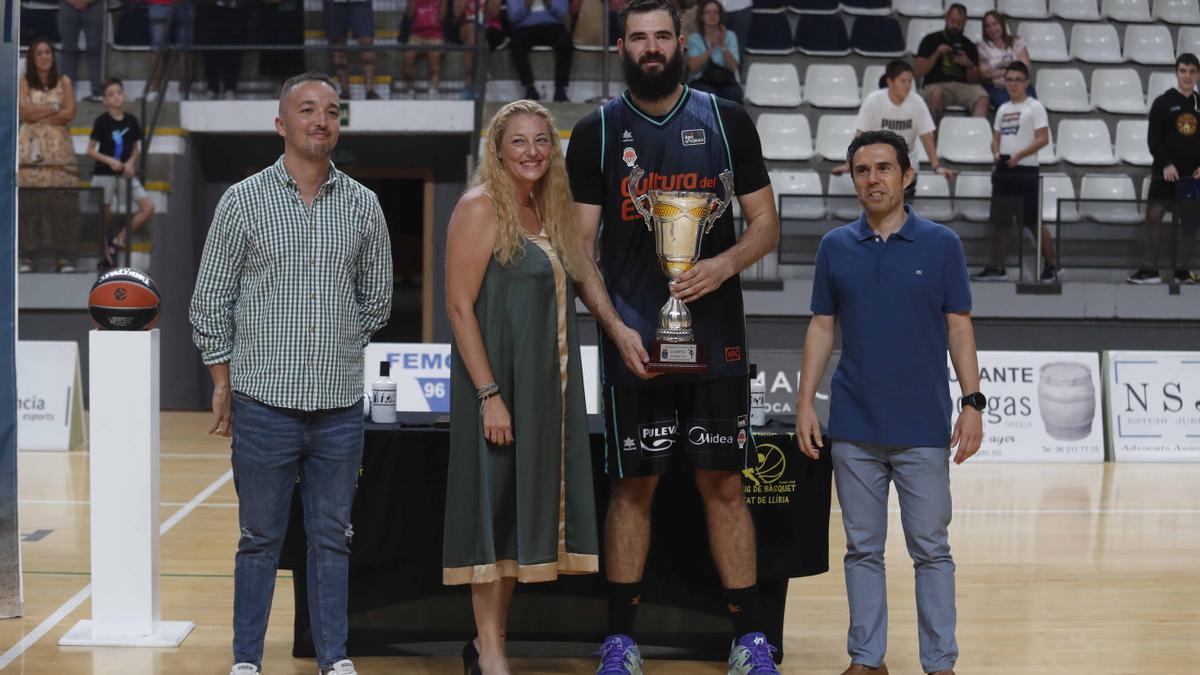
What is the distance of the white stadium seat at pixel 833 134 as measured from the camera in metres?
12.6

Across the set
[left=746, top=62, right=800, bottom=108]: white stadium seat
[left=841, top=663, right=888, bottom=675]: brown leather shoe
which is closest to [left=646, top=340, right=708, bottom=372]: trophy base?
[left=841, top=663, right=888, bottom=675]: brown leather shoe

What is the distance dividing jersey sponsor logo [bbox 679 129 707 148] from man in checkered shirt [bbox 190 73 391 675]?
1018mm

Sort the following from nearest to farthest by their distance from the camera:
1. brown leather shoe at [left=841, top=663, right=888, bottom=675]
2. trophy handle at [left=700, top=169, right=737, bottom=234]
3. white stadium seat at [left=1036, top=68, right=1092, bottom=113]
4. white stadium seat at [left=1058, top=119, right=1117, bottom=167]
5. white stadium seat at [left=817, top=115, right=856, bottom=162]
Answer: trophy handle at [left=700, top=169, right=737, bottom=234]
brown leather shoe at [left=841, top=663, right=888, bottom=675]
white stadium seat at [left=817, top=115, right=856, bottom=162]
white stadium seat at [left=1058, top=119, right=1117, bottom=167]
white stadium seat at [left=1036, top=68, right=1092, bottom=113]

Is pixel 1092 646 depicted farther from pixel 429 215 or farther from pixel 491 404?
pixel 429 215

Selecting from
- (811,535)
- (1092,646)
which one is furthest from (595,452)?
(1092,646)

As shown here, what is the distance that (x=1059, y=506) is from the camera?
320 inches

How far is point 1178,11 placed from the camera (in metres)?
14.6

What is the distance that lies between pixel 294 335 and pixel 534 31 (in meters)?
8.55

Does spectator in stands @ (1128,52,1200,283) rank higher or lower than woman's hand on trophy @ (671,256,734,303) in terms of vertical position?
higher

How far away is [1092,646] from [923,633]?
1.15m

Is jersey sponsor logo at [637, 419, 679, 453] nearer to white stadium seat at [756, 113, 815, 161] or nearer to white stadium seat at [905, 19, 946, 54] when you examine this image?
white stadium seat at [756, 113, 815, 161]

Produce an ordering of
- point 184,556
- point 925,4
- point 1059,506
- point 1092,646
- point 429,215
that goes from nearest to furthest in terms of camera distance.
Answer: point 1092,646 < point 184,556 < point 1059,506 < point 429,215 < point 925,4

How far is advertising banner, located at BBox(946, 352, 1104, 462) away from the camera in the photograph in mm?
9789

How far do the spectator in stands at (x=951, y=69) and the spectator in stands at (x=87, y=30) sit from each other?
25.1 feet
